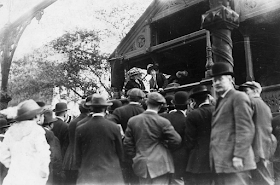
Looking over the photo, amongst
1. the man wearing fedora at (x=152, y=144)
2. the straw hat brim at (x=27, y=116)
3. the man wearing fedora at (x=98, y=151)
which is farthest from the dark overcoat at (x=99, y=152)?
the straw hat brim at (x=27, y=116)

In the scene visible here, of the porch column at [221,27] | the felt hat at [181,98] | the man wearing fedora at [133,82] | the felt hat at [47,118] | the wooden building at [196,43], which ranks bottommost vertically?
the felt hat at [47,118]

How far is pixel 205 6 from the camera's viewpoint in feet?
36.3

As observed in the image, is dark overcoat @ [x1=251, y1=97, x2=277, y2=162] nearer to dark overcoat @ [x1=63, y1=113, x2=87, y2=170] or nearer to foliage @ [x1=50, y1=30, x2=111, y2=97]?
dark overcoat @ [x1=63, y1=113, x2=87, y2=170]

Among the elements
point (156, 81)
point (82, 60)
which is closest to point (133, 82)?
point (156, 81)

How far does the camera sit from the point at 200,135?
15.8 feet

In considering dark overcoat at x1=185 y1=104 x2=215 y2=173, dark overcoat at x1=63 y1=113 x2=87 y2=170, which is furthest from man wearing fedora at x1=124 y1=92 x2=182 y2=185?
dark overcoat at x1=63 y1=113 x2=87 y2=170

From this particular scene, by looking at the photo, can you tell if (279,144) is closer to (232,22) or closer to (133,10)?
(232,22)

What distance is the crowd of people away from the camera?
3.99 meters

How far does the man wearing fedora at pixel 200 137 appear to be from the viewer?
4.74 metres

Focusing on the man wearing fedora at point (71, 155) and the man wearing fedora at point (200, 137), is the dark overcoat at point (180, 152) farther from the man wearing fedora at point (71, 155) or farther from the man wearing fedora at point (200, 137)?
the man wearing fedora at point (71, 155)

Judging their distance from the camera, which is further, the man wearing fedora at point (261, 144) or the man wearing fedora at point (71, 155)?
the man wearing fedora at point (71, 155)

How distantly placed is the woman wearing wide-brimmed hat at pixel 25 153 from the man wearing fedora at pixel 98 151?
593mm

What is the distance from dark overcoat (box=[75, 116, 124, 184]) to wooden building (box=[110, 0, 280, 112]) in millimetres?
3854

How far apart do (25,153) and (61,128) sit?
188 centimetres
